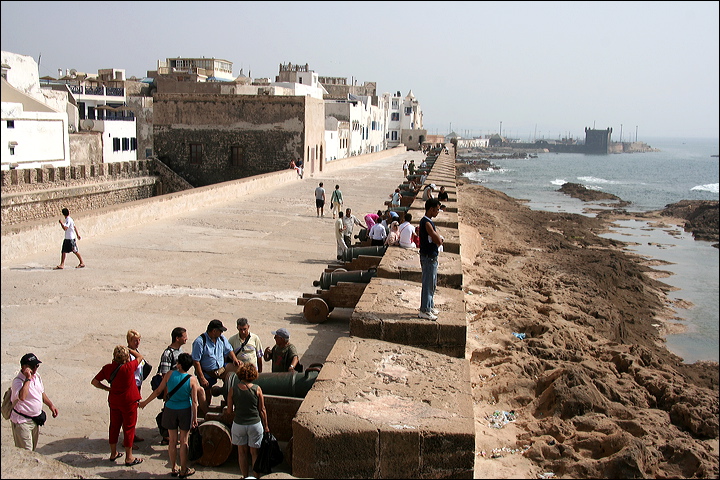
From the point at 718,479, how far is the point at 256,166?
1080 inches

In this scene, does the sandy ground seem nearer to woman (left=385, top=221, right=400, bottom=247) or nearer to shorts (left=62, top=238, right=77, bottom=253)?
shorts (left=62, top=238, right=77, bottom=253)

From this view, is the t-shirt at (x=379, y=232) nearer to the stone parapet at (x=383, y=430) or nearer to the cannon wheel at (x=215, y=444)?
the stone parapet at (x=383, y=430)

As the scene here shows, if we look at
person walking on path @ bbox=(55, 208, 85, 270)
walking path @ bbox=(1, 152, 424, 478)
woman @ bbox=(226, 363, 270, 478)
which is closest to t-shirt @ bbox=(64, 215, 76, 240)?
person walking on path @ bbox=(55, 208, 85, 270)

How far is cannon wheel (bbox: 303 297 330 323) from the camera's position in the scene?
332 inches

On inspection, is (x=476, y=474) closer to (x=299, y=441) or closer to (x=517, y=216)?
(x=299, y=441)

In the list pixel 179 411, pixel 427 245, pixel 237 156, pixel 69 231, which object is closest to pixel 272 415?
pixel 179 411

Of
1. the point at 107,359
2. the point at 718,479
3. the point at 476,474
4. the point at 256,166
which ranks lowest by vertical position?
the point at 718,479

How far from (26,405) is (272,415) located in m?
1.71

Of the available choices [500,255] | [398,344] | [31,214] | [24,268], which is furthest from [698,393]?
[31,214]

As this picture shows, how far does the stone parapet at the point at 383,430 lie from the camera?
418 cm

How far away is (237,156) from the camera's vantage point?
1300 inches

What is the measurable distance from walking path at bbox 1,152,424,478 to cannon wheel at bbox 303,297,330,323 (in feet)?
0.41

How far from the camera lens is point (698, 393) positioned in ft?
34.7

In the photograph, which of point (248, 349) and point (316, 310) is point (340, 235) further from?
point (248, 349)
